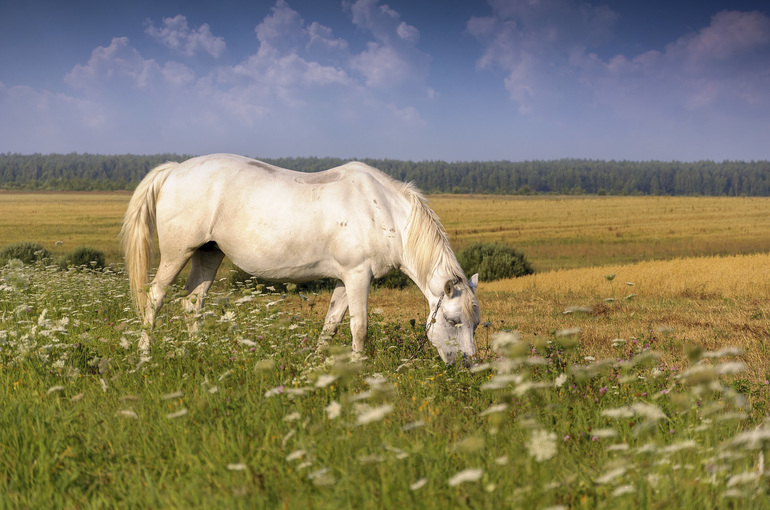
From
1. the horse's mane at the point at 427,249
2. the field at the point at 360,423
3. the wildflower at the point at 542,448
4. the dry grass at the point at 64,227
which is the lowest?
the dry grass at the point at 64,227

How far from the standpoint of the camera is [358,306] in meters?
5.98

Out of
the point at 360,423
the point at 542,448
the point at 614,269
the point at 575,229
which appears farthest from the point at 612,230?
the point at 360,423

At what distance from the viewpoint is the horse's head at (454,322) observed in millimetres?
5641

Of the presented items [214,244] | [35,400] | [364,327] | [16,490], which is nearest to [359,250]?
[364,327]

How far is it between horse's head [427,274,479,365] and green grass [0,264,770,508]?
500 mm

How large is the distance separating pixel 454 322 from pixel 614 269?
22.1 metres

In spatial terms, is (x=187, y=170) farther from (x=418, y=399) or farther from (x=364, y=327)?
(x=418, y=399)

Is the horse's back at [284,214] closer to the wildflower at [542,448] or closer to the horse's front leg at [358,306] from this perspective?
the horse's front leg at [358,306]

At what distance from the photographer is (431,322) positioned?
5797 mm

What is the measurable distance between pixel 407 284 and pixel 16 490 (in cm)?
2378

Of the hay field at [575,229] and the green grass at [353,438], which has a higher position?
the green grass at [353,438]

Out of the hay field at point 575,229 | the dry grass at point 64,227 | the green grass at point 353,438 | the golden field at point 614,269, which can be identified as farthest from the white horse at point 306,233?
the dry grass at point 64,227

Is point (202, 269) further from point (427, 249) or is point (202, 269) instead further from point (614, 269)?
point (614, 269)

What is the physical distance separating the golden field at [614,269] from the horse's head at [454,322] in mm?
964
